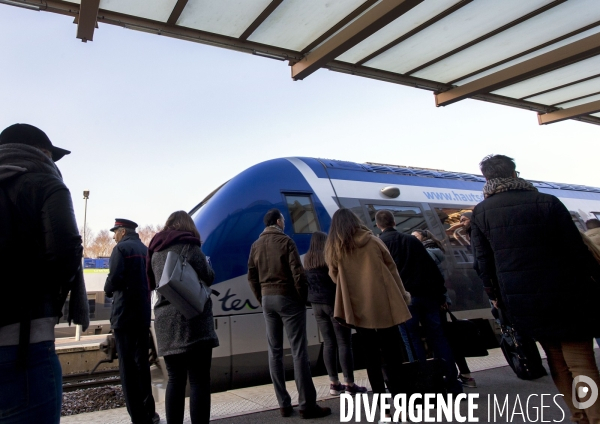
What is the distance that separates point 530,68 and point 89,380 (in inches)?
357

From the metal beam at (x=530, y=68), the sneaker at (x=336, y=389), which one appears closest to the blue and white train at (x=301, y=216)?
the sneaker at (x=336, y=389)

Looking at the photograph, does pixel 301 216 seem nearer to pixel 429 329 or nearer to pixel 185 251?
pixel 429 329

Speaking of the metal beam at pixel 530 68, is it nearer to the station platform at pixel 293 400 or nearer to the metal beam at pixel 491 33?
the metal beam at pixel 491 33

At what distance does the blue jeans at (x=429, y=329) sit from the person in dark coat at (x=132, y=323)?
8.12 ft

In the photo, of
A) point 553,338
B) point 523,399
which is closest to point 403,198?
point 523,399

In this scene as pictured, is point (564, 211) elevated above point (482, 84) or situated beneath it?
situated beneath

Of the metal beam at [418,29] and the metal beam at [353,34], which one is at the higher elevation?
the metal beam at [418,29]

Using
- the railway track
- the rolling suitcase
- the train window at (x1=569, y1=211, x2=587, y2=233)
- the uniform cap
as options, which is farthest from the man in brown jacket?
the train window at (x1=569, y1=211, x2=587, y2=233)

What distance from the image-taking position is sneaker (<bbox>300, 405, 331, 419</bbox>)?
3.77m

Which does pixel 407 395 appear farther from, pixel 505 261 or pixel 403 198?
pixel 403 198

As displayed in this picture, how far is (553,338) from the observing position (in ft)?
8.74

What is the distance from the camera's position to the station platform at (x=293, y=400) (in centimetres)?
380

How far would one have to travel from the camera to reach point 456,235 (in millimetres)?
7066

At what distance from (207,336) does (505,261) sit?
2.06 metres
